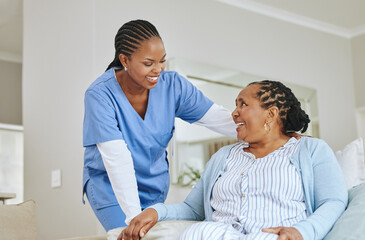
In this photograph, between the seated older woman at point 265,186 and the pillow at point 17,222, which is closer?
the seated older woman at point 265,186

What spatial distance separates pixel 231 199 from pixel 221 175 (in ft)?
0.39

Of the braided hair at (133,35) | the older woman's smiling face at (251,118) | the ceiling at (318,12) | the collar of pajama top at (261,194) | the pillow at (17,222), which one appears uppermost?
the ceiling at (318,12)

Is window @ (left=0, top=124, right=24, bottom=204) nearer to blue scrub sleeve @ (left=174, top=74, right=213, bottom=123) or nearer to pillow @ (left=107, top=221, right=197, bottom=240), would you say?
blue scrub sleeve @ (left=174, top=74, right=213, bottom=123)

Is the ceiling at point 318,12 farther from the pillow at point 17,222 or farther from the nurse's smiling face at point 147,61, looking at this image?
the pillow at point 17,222

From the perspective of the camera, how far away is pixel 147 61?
1755 mm

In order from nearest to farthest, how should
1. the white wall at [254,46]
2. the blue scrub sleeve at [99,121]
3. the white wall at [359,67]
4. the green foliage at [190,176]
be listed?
the blue scrub sleeve at [99,121] < the green foliage at [190,176] < the white wall at [254,46] < the white wall at [359,67]

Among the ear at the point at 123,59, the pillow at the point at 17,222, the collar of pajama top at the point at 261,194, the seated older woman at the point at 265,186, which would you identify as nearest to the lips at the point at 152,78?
the ear at the point at 123,59

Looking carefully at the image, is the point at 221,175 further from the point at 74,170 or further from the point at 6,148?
the point at 6,148

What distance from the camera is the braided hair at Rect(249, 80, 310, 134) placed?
64.7 inches

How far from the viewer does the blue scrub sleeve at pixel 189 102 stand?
201cm

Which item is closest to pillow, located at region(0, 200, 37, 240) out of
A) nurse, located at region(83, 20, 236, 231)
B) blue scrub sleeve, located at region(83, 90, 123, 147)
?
nurse, located at region(83, 20, 236, 231)

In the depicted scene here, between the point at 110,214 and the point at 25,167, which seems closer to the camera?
the point at 110,214

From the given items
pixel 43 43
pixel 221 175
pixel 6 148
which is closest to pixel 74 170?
pixel 43 43

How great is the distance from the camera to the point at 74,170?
318 cm
